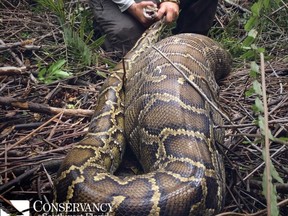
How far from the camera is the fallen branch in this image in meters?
3.46

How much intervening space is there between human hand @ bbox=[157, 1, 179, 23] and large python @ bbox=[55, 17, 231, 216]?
0.75 meters

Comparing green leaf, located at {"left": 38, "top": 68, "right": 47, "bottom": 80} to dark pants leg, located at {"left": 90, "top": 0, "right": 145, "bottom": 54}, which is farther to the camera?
dark pants leg, located at {"left": 90, "top": 0, "right": 145, "bottom": 54}

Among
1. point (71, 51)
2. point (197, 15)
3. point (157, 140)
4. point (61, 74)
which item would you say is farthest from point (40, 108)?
point (197, 15)

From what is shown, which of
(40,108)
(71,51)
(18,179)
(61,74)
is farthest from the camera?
(71,51)

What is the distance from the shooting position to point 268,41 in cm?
523

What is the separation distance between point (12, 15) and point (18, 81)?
1.66 m

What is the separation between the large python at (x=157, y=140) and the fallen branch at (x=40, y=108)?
18 cm

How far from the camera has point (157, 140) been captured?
307 cm

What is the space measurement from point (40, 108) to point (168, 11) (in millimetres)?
2210

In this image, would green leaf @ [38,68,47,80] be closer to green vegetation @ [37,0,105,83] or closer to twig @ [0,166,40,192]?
green vegetation @ [37,0,105,83]

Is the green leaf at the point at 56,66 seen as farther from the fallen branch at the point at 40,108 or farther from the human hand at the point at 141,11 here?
the human hand at the point at 141,11

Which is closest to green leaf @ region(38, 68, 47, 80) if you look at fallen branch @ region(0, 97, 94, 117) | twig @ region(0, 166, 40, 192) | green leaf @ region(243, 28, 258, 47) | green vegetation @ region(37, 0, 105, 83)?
green vegetation @ region(37, 0, 105, 83)

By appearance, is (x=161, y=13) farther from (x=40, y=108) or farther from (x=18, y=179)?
(x=18, y=179)

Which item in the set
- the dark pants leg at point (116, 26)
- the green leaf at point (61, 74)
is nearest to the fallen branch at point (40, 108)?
the green leaf at point (61, 74)
